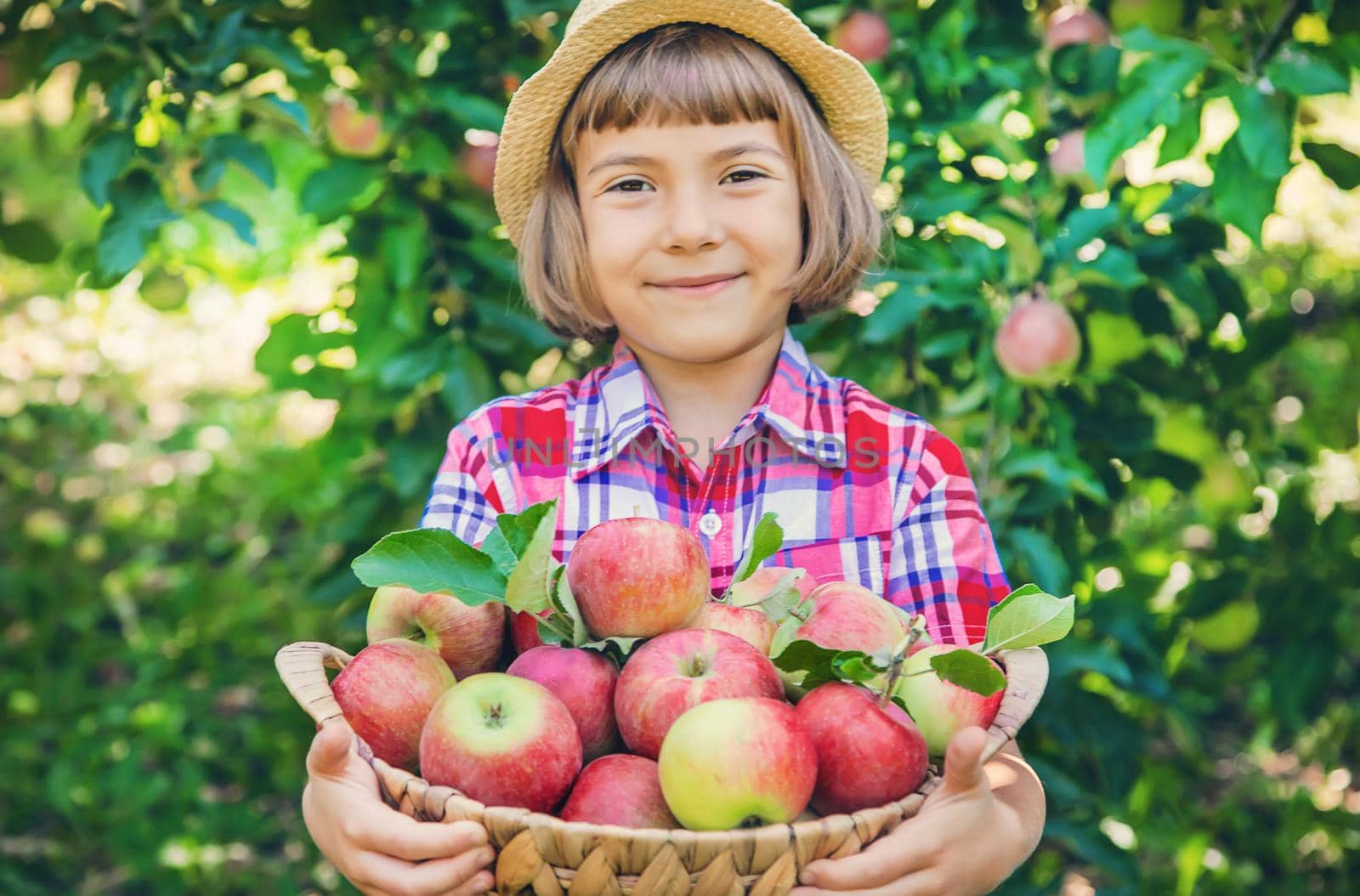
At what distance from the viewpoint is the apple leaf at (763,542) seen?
1279 millimetres

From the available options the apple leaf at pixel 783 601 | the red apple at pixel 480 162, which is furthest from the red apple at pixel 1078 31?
the apple leaf at pixel 783 601

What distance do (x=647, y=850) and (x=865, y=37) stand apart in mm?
1374

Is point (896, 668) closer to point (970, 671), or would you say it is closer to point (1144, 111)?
point (970, 671)

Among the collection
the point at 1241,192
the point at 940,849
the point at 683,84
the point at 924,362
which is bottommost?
the point at 924,362

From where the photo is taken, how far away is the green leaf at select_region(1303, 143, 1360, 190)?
6.40 ft

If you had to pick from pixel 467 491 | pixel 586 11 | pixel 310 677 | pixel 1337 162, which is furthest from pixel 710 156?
pixel 1337 162

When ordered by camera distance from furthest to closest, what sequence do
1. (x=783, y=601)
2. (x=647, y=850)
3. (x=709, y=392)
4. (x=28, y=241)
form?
1. (x=28, y=241)
2. (x=709, y=392)
3. (x=783, y=601)
4. (x=647, y=850)

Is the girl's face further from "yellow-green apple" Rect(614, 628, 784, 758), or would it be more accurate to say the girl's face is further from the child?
"yellow-green apple" Rect(614, 628, 784, 758)

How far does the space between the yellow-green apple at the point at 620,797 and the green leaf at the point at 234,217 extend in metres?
1.08

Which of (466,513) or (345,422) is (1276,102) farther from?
(345,422)

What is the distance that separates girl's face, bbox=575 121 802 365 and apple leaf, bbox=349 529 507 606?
0.44 m

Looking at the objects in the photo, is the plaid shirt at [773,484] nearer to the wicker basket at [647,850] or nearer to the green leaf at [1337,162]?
the wicker basket at [647,850]

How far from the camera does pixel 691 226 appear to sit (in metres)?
1.45

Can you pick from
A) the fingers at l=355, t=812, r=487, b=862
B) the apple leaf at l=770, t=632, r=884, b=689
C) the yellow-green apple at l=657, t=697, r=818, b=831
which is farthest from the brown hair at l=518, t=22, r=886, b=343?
the fingers at l=355, t=812, r=487, b=862
